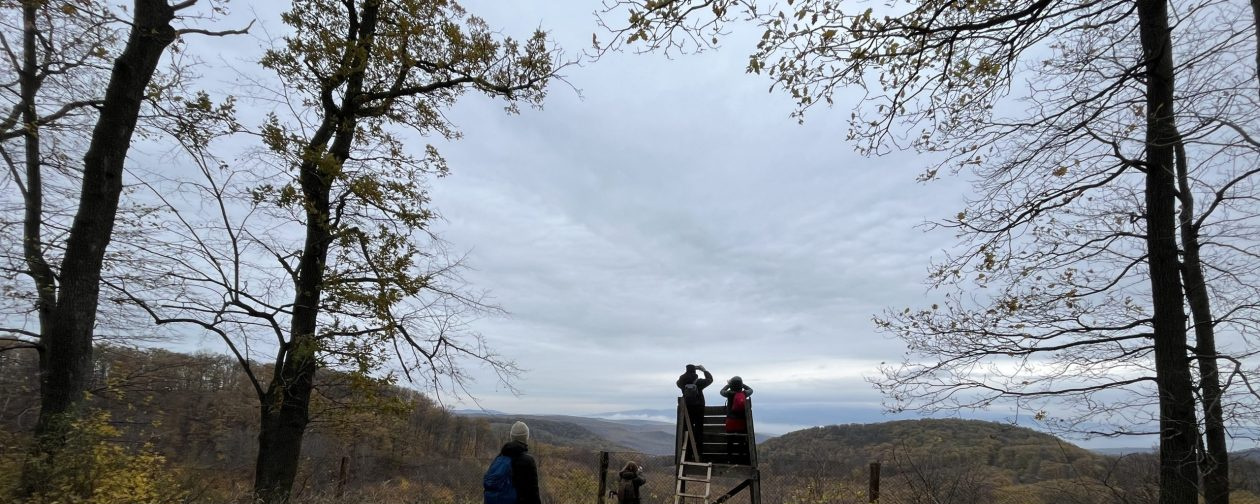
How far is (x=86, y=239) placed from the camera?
5.88 metres

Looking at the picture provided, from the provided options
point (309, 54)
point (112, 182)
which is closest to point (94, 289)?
point (112, 182)

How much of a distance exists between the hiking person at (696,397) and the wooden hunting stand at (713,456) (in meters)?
0.05

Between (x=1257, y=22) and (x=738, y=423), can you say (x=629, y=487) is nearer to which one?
(x=738, y=423)

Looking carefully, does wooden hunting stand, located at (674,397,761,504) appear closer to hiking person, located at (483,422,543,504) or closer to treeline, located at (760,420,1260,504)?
treeline, located at (760,420,1260,504)

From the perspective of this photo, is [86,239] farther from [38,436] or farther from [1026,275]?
[1026,275]

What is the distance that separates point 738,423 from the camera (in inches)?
380

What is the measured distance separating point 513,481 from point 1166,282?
648 cm

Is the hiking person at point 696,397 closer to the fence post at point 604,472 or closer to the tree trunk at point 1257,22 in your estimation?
the fence post at point 604,472

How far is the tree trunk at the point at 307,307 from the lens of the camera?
7508 mm

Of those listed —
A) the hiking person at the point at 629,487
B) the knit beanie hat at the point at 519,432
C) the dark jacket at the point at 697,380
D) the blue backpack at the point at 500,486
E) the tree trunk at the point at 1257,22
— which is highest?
the tree trunk at the point at 1257,22

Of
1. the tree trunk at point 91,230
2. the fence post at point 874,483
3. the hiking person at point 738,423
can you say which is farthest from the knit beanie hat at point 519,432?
the fence post at point 874,483

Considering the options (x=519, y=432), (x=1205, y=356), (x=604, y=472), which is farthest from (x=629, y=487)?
(x=1205, y=356)

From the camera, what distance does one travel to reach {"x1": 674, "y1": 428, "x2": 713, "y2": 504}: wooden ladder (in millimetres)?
8836

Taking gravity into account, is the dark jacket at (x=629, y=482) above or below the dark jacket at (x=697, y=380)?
below
